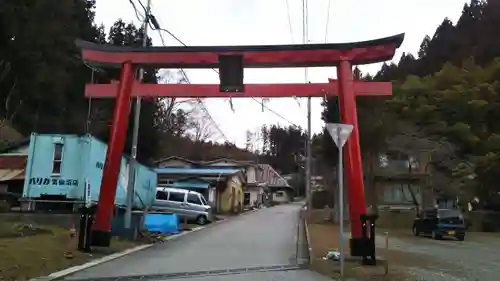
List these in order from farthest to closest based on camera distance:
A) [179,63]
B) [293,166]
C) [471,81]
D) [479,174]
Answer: [293,166] < [471,81] < [479,174] < [179,63]

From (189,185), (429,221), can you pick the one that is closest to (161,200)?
(189,185)

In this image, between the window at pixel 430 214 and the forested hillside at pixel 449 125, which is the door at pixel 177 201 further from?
the window at pixel 430 214

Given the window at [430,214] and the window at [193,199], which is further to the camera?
the window at [193,199]

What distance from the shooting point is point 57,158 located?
65.7 ft

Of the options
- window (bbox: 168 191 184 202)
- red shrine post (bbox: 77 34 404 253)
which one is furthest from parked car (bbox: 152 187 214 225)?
red shrine post (bbox: 77 34 404 253)

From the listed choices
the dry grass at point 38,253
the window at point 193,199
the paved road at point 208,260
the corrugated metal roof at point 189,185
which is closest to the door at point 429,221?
the paved road at point 208,260

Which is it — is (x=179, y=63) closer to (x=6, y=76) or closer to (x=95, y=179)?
(x=95, y=179)

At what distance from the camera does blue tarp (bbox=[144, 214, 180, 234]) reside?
2160 cm

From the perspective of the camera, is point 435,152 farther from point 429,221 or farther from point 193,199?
point 193,199

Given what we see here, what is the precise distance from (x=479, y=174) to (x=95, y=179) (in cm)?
2334

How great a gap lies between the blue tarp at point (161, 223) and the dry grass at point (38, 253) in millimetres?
4504

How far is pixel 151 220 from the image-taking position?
2183 cm

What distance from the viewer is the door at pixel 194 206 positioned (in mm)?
31250

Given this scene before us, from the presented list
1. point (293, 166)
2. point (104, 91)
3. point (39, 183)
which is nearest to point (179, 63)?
point (104, 91)
